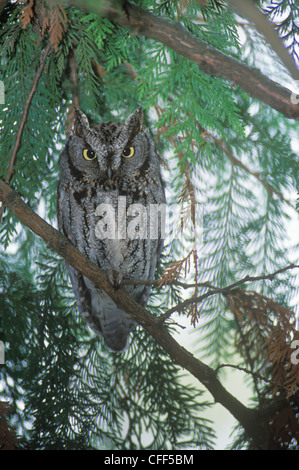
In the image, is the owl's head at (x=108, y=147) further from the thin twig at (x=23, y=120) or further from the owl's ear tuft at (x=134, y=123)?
the thin twig at (x=23, y=120)

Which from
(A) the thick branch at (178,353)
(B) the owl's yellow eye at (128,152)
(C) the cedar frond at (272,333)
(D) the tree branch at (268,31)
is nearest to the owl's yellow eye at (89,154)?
(B) the owl's yellow eye at (128,152)

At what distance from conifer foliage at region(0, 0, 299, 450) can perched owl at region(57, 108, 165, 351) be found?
7 cm

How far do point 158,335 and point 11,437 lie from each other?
1.56ft

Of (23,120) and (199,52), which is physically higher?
(23,120)

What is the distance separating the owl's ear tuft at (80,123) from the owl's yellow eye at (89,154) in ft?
0.19

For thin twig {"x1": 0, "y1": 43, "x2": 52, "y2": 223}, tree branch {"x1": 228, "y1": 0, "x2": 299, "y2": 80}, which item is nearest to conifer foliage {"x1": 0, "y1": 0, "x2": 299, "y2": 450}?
thin twig {"x1": 0, "y1": 43, "x2": 52, "y2": 223}

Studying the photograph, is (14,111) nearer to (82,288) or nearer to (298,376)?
(82,288)

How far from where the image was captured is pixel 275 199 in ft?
5.36

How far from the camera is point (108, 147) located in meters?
1.42

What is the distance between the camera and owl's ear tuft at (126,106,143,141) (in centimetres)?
142

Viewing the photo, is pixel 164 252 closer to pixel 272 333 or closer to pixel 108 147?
pixel 108 147

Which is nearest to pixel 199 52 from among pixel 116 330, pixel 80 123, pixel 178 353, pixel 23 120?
pixel 23 120

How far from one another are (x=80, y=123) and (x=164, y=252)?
2.38 feet
